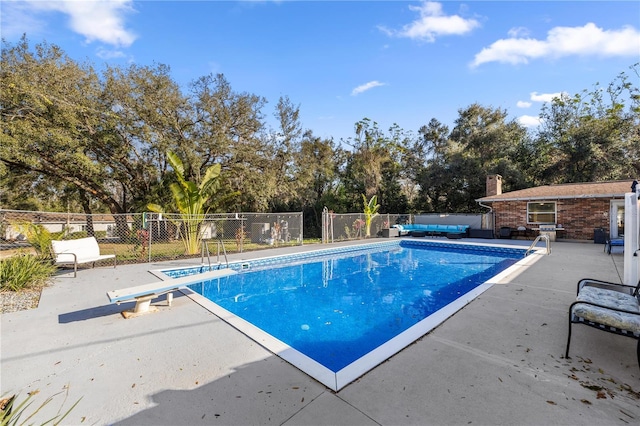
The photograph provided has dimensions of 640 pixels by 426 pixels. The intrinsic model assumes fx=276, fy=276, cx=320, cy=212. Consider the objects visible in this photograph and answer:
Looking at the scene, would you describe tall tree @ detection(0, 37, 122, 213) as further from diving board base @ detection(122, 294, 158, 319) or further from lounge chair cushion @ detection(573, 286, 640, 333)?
lounge chair cushion @ detection(573, 286, 640, 333)

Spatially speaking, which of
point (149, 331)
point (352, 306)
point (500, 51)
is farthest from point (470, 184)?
point (149, 331)

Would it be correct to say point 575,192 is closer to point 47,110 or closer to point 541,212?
point 541,212

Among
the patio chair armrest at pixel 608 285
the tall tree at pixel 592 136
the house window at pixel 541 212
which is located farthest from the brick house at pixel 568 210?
the patio chair armrest at pixel 608 285

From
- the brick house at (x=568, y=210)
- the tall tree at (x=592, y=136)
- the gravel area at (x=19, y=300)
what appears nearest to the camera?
the gravel area at (x=19, y=300)

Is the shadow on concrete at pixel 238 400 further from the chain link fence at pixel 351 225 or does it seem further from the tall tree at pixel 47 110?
the tall tree at pixel 47 110

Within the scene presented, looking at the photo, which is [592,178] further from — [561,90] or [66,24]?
[66,24]

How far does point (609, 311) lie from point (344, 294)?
4562mm

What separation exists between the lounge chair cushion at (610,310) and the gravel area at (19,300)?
306 inches

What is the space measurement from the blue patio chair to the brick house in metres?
12.2

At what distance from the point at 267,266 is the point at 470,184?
17.7 m

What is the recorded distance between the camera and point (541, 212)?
1476 centimetres

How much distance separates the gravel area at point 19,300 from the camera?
4.53 metres

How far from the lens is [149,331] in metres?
3.76

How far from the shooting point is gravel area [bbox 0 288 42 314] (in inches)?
178
